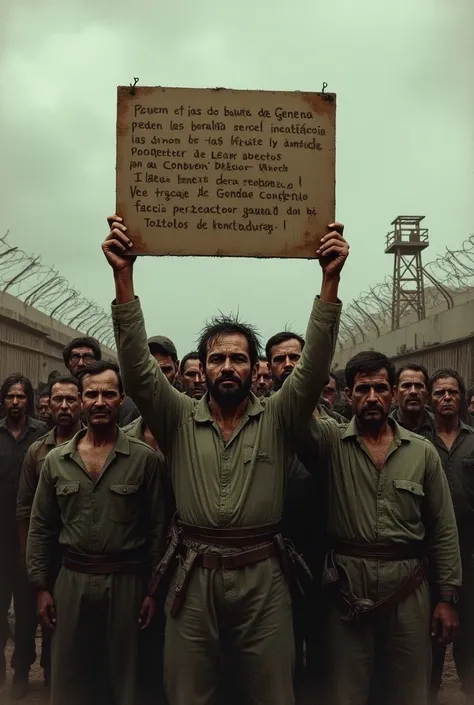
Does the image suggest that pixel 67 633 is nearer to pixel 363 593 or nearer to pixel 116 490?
pixel 116 490

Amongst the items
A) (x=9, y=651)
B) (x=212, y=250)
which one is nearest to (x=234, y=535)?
(x=212, y=250)

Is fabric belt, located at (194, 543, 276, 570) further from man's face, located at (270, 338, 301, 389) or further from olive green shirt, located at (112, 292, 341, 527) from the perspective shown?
man's face, located at (270, 338, 301, 389)

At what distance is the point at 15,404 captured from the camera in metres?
5.40

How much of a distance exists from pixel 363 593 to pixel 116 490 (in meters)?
1.13

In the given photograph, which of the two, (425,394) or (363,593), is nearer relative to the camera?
(363,593)

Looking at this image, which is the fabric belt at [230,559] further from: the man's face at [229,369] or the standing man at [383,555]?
the man's face at [229,369]

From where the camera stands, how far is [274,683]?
9.71ft

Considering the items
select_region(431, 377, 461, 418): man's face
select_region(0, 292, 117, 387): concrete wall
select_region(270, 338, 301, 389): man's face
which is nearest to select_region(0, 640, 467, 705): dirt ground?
select_region(431, 377, 461, 418): man's face

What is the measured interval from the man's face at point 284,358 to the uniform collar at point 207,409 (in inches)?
43.6

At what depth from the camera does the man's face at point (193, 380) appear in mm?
5688

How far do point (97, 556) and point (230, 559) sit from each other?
0.74 m

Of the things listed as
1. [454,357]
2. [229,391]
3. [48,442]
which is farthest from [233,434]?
[454,357]

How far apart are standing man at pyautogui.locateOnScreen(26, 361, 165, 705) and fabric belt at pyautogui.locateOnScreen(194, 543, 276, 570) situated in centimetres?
49

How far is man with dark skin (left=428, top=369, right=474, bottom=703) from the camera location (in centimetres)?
439
